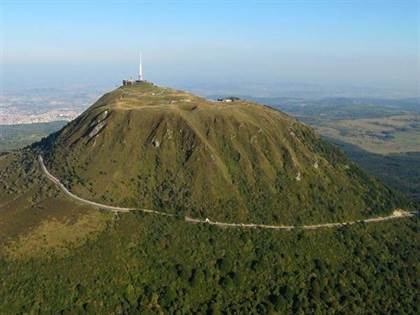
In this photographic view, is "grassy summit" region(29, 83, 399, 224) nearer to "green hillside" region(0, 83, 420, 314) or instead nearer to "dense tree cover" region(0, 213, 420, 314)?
"green hillside" region(0, 83, 420, 314)

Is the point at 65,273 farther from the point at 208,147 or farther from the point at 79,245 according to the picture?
the point at 208,147

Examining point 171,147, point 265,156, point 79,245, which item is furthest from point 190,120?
point 79,245

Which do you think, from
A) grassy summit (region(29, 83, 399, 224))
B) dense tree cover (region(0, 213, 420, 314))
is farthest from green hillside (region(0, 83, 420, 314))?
grassy summit (region(29, 83, 399, 224))

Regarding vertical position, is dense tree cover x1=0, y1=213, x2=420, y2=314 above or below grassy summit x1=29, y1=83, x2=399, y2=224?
below

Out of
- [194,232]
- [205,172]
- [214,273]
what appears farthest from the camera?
[205,172]

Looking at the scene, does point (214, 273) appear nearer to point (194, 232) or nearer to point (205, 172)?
point (194, 232)

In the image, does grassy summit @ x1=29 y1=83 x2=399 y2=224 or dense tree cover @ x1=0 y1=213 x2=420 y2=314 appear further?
grassy summit @ x1=29 y1=83 x2=399 y2=224

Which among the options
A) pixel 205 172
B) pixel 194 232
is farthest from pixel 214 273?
pixel 205 172

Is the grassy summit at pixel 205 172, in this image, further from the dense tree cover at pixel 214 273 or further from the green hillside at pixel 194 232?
the dense tree cover at pixel 214 273
